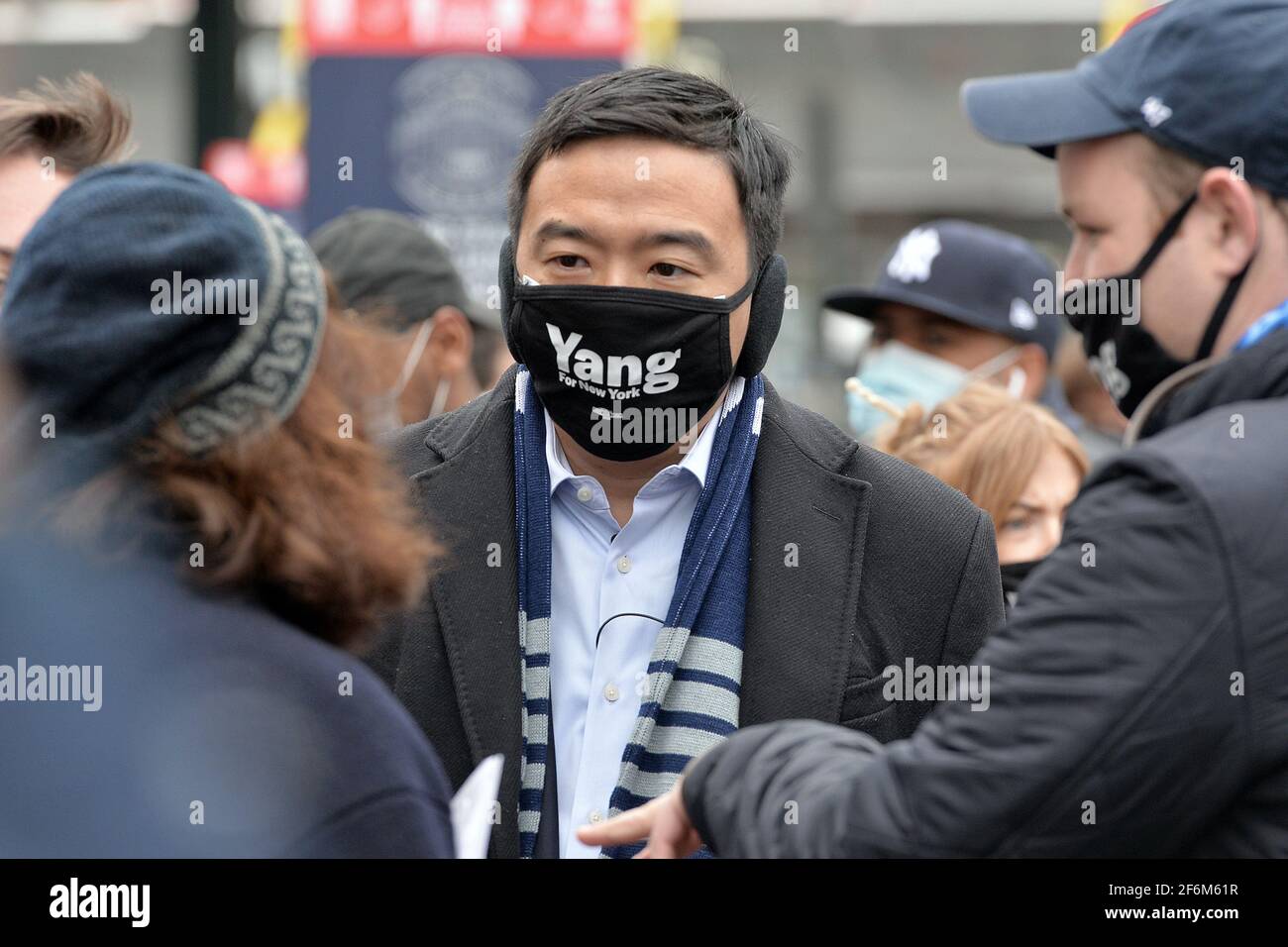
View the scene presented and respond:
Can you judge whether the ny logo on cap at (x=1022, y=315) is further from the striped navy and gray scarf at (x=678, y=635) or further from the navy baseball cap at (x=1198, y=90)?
the navy baseball cap at (x=1198, y=90)

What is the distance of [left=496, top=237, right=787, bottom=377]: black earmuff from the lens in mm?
2762

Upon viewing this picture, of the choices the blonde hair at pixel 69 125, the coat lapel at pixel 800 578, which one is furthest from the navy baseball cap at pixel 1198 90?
the blonde hair at pixel 69 125

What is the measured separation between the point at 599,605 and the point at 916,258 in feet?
8.98

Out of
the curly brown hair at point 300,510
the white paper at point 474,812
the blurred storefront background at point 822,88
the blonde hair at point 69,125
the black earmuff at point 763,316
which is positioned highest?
the blurred storefront background at point 822,88

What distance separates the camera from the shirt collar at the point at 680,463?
2.71 meters

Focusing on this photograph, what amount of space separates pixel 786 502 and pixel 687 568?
0.80 ft

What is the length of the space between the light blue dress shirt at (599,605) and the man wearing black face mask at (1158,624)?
0.53 m

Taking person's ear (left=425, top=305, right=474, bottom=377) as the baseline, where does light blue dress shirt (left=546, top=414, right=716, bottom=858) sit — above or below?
below

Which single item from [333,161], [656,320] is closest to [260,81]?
[333,161]

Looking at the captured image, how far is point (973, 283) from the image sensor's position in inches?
193

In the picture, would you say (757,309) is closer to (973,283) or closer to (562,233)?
(562,233)

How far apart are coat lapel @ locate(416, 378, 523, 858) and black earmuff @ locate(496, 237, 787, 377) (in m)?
0.19

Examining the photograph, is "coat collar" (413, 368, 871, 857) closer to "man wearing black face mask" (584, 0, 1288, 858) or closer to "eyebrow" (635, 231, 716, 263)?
"eyebrow" (635, 231, 716, 263)

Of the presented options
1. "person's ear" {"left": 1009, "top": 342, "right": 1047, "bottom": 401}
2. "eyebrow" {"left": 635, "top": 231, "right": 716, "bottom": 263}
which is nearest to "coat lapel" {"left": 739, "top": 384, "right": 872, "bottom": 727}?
"eyebrow" {"left": 635, "top": 231, "right": 716, "bottom": 263}
